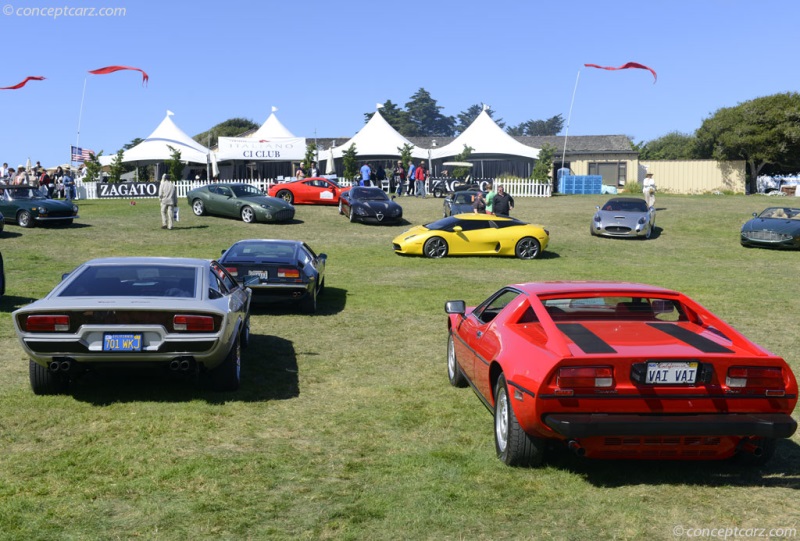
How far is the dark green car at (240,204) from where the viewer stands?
28.3m

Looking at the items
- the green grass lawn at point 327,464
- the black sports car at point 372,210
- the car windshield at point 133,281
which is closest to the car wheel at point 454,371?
the green grass lawn at point 327,464

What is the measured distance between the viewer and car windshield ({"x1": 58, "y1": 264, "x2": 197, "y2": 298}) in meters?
7.71

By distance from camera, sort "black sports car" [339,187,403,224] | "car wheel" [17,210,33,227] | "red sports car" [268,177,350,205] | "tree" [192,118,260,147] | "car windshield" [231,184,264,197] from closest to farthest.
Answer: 1. "car wheel" [17,210,33,227]
2. "black sports car" [339,187,403,224]
3. "car windshield" [231,184,264,197]
4. "red sports car" [268,177,350,205]
5. "tree" [192,118,260,147]

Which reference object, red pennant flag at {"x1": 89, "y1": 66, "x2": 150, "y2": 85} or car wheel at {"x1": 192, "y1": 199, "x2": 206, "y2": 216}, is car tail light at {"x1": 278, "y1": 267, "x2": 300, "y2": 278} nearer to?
car wheel at {"x1": 192, "y1": 199, "x2": 206, "y2": 216}

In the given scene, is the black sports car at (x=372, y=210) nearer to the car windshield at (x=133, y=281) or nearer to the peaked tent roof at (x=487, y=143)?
the peaked tent roof at (x=487, y=143)

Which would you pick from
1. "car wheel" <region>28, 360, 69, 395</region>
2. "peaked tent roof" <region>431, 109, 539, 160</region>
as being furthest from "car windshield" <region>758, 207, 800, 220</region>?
"peaked tent roof" <region>431, 109, 539, 160</region>

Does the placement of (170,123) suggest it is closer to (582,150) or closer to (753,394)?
(582,150)

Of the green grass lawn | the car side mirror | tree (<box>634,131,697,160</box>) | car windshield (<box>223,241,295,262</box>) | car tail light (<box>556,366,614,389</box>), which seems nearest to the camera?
the green grass lawn

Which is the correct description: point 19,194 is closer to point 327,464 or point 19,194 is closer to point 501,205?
point 501,205

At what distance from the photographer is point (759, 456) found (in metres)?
5.87

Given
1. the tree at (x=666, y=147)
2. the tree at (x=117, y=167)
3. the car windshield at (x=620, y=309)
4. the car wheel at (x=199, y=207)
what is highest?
the tree at (x=666, y=147)

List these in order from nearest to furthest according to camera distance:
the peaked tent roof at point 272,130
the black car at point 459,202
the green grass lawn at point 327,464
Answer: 1. the green grass lawn at point 327,464
2. the black car at point 459,202
3. the peaked tent roof at point 272,130

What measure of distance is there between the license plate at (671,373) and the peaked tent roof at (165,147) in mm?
42943

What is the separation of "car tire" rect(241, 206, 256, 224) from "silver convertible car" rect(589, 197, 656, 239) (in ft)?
36.9
